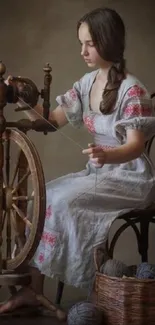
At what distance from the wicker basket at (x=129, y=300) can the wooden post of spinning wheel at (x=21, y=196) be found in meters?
0.17

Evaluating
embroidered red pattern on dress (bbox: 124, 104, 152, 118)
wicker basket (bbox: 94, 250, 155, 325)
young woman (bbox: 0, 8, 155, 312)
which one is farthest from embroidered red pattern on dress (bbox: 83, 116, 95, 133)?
wicker basket (bbox: 94, 250, 155, 325)

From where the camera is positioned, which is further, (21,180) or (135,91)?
(135,91)

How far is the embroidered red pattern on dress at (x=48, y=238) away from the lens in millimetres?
2029

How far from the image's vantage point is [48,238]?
2039mm

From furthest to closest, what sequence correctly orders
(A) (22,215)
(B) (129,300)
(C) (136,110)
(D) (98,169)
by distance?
1. (D) (98,169)
2. (C) (136,110)
3. (A) (22,215)
4. (B) (129,300)

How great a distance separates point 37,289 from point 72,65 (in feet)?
3.11

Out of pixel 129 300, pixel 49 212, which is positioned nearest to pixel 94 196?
pixel 49 212

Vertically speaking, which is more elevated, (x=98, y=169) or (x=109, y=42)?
(x=109, y=42)

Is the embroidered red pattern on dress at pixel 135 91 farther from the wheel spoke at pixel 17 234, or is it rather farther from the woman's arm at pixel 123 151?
the wheel spoke at pixel 17 234

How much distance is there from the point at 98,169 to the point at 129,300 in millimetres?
467

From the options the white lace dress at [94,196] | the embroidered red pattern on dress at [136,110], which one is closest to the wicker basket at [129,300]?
the white lace dress at [94,196]

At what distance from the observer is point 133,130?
2.05 metres

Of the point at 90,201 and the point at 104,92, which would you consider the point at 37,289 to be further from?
the point at 104,92

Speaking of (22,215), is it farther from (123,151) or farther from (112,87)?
(112,87)
